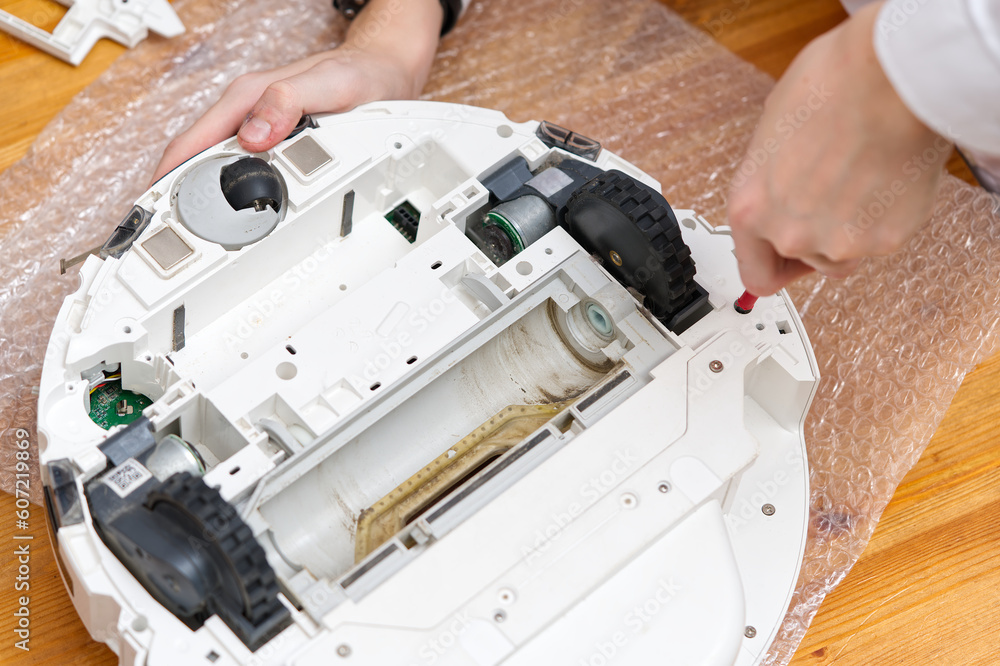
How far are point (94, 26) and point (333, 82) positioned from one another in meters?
0.59

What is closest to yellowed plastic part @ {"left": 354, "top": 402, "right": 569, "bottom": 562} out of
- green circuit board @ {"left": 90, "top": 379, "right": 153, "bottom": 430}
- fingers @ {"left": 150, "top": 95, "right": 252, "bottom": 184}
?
green circuit board @ {"left": 90, "top": 379, "right": 153, "bottom": 430}

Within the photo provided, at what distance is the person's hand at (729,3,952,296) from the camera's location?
938mm

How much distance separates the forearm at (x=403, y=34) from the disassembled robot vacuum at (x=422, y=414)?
12.2 inches

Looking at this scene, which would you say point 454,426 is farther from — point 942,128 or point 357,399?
point 942,128

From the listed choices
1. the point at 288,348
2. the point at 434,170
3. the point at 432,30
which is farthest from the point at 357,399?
the point at 432,30

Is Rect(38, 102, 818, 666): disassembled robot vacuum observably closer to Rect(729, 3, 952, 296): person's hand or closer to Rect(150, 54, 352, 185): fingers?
Rect(150, 54, 352, 185): fingers

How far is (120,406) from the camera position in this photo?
1349 millimetres

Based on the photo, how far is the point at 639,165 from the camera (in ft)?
6.07

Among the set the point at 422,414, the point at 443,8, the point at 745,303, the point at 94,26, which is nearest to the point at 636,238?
the point at 745,303

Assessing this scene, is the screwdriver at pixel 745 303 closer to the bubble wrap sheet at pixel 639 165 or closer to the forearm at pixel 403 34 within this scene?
the bubble wrap sheet at pixel 639 165

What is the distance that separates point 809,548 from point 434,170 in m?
0.78

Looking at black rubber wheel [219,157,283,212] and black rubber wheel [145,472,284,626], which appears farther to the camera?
black rubber wheel [219,157,283,212]

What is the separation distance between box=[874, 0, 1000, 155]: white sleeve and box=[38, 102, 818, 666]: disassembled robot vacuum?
1.45ft

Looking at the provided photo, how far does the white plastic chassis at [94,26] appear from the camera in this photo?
72.4 inches
